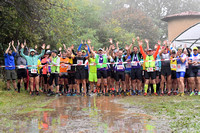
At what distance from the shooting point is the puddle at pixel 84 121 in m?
6.21

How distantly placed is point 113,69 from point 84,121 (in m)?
7.25

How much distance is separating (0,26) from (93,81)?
6275 millimetres

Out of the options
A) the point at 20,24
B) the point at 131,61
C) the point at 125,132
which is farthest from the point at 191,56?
the point at 20,24

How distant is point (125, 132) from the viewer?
233 inches

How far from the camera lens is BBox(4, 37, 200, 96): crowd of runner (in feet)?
42.5

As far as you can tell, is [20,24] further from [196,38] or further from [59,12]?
[196,38]

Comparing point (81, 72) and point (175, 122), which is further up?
point (81, 72)

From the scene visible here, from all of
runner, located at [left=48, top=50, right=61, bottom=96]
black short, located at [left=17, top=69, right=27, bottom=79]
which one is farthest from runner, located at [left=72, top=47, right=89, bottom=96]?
black short, located at [left=17, top=69, right=27, bottom=79]

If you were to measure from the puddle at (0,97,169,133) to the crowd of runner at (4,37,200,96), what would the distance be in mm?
4893

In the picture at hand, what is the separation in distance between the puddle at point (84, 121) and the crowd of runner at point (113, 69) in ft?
16.1

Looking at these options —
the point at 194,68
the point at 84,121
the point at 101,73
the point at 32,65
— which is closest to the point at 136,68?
the point at 101,73

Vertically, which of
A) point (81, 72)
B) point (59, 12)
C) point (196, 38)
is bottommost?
point (81, 72)

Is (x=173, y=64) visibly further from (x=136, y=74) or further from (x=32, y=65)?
(x=32, y=65)

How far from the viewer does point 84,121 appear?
709 centimetres
